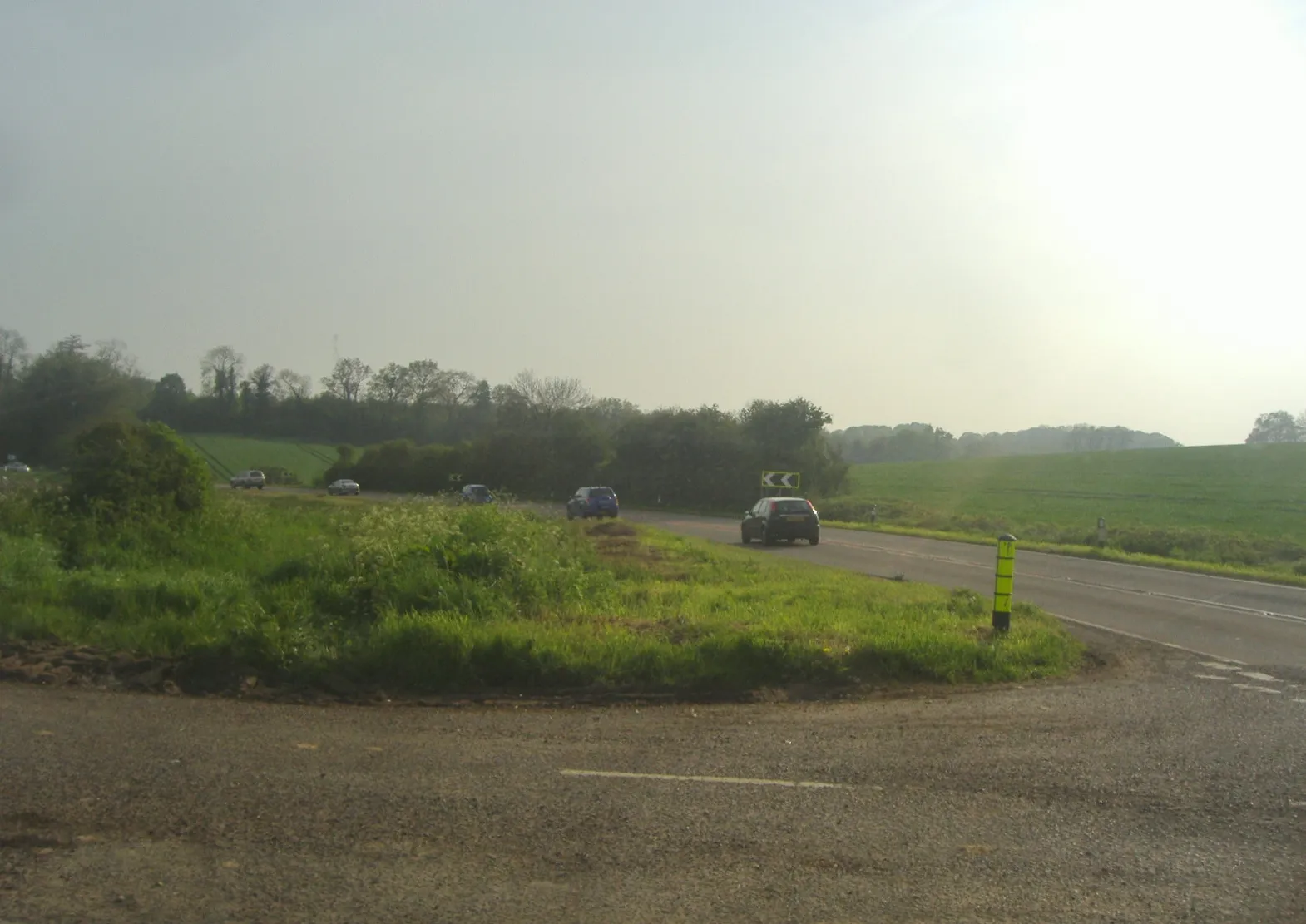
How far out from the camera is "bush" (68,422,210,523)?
683 inches

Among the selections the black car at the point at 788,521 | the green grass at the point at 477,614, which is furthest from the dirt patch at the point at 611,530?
the green grass at the point at 477,614

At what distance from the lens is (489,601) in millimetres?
11047

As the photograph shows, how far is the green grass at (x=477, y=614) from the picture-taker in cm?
893


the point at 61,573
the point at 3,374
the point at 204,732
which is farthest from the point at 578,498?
the point at 204,732

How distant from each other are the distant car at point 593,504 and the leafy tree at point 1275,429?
2544 inches

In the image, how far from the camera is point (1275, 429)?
3403 inches

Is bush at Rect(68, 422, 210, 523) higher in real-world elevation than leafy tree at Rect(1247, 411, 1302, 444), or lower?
lower

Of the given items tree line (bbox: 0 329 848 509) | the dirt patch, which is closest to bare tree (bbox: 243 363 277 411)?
tree line (bbox: 0 329 848 509)

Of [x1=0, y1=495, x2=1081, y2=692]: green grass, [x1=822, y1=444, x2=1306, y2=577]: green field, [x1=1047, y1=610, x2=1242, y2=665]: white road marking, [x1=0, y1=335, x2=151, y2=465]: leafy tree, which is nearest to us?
[x1=0, y1=495, x2=1081, y2=692]: green grass

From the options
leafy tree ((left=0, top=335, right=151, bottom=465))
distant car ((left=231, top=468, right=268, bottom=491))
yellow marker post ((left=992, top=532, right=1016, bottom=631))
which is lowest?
distant car ((left=231, top=468, right=268, bottom=491))

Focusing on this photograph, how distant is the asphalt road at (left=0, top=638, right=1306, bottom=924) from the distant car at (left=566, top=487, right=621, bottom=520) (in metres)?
35.5

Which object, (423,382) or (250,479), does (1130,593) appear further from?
(423,382)

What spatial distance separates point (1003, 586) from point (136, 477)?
46.3 ft

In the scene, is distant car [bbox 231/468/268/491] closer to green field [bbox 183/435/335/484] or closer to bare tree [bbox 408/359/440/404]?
green field [bbox 183/435/335/484]
